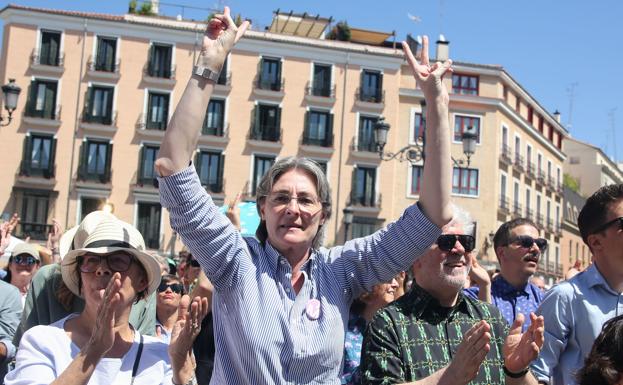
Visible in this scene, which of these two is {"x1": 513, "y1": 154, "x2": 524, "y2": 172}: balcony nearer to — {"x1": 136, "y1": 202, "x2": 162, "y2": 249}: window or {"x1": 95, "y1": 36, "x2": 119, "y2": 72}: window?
{"x1": 136, "y1": 202, "x2": 162, "y2": 249}: window

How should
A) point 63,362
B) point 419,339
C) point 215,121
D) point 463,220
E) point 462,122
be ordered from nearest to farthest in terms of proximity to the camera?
point 63,362
point 419,339
point 463,220
point 215,121
point 462,122

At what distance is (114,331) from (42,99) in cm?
3606

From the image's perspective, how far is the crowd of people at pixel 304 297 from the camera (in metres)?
2.69

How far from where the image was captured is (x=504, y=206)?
42.8 m

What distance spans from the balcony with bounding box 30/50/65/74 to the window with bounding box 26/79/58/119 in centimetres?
59

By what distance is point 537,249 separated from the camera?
209 inches

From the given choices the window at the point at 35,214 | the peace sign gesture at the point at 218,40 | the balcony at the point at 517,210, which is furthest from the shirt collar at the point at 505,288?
the balcony at the point at 517,210

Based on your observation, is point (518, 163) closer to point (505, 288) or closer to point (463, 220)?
point (505, 288)

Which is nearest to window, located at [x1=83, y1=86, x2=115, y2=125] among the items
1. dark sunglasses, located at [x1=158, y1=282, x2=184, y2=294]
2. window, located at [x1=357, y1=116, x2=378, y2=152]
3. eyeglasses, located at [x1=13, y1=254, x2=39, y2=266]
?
window, located at [x1=357, y1=116, x2=378, y2=152]

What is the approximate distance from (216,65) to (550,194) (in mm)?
51542

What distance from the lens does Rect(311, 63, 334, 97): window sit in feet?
128

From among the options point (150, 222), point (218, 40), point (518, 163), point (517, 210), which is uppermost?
point (518, 163)

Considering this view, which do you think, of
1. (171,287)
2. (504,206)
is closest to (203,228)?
(171,287)

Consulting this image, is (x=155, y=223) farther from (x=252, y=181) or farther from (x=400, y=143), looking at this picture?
(x=400, y=143)
